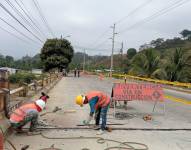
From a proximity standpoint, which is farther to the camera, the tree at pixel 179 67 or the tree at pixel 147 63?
the tree at pixel 147 63

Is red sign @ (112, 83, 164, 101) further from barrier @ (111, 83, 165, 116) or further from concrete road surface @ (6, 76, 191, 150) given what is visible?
concrete road surface @ (6, 76, 191, 150)

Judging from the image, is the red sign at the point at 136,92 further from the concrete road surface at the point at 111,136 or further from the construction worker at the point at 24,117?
the construction worker at the point at 24,117

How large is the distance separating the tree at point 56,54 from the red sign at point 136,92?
65.7 m

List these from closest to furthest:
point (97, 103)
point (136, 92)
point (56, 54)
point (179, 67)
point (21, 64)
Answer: point (97, 103)
point (136, 92)
point (179, 67)
point (56, 54)
point (21, 64)

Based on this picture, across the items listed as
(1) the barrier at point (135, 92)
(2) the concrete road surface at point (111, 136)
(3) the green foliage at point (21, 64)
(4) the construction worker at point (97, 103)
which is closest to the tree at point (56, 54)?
(3) the green foliage at point (21, 64)

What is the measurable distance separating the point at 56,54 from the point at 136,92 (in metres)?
67.8

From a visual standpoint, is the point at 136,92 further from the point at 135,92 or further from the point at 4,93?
the point at 4,93

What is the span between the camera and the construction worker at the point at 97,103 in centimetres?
1006

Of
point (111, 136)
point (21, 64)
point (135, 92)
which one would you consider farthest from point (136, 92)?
point (21, 64)

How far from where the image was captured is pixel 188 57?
43750 mm

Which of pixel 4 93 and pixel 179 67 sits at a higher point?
pixel 179 67

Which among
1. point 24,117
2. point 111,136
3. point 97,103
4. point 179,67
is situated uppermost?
point 179,67

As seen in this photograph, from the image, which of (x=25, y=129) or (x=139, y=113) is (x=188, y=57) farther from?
(x=25, y=129)

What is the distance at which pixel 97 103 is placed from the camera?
10.3m
